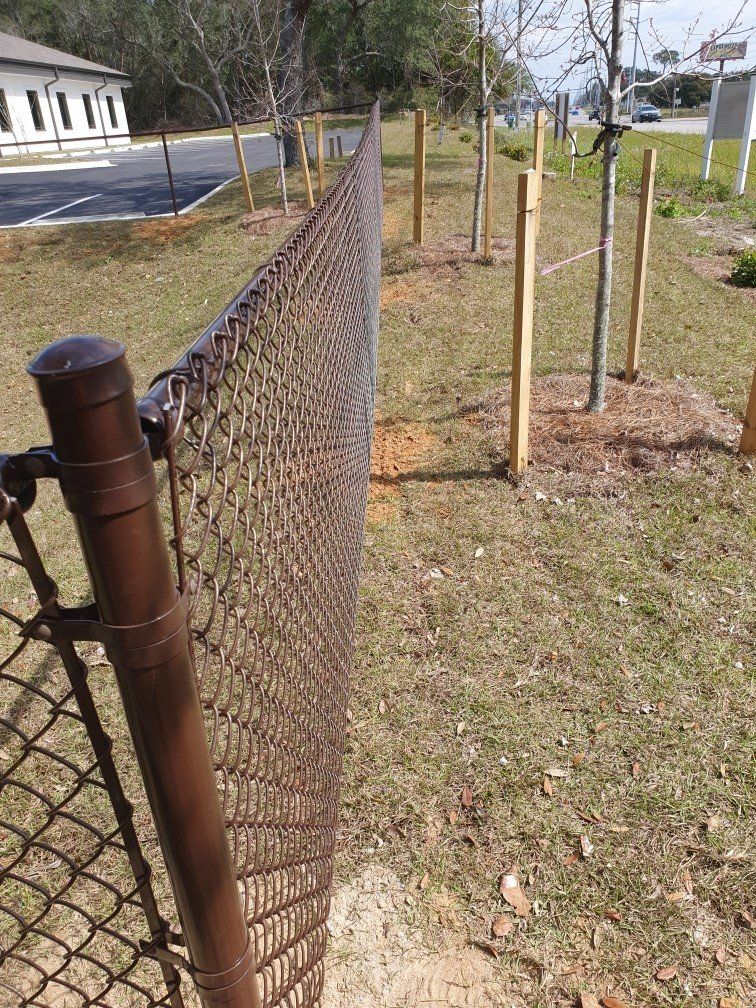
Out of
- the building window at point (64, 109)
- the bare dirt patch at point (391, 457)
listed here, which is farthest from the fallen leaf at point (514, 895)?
the building window at point (64, 109)

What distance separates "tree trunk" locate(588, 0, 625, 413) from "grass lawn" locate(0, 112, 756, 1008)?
3.09ft

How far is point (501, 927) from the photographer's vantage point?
2.49 metres

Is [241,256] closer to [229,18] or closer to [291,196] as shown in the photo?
[291,196]

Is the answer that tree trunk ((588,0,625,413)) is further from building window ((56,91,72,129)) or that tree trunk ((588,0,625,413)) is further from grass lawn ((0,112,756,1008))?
building window ((56,91,72,129))

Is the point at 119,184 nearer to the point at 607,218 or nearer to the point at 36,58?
the point at 607,218

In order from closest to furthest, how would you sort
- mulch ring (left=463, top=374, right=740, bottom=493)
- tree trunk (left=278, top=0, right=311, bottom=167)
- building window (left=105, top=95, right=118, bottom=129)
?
mulch ring (left=463, top=374, right=740, bottom=493), tree trunk (left=278, top=0, right=311, bottom=167), building window (left=105, top=95, right=118, bottom=129)

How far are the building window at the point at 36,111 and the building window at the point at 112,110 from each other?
26.8 feet

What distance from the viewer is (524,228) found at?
14.2ft

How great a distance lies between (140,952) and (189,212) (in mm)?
15435

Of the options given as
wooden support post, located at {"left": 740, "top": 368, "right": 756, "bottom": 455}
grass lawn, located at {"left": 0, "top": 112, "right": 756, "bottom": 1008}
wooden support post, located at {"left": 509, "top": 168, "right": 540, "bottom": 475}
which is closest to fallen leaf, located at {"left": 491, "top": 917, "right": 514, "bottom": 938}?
grass lawn, located at {"left": 0, "top": 112, "right": 756, "bottom": 1008}

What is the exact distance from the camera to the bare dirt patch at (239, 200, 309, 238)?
12477 millimetres

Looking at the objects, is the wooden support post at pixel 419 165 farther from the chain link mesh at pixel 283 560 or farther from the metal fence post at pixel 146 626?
the metal fence post at pixel 146 626

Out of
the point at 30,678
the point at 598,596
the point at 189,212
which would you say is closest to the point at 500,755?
the point at 598,596

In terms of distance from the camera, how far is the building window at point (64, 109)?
39562 millimetres
